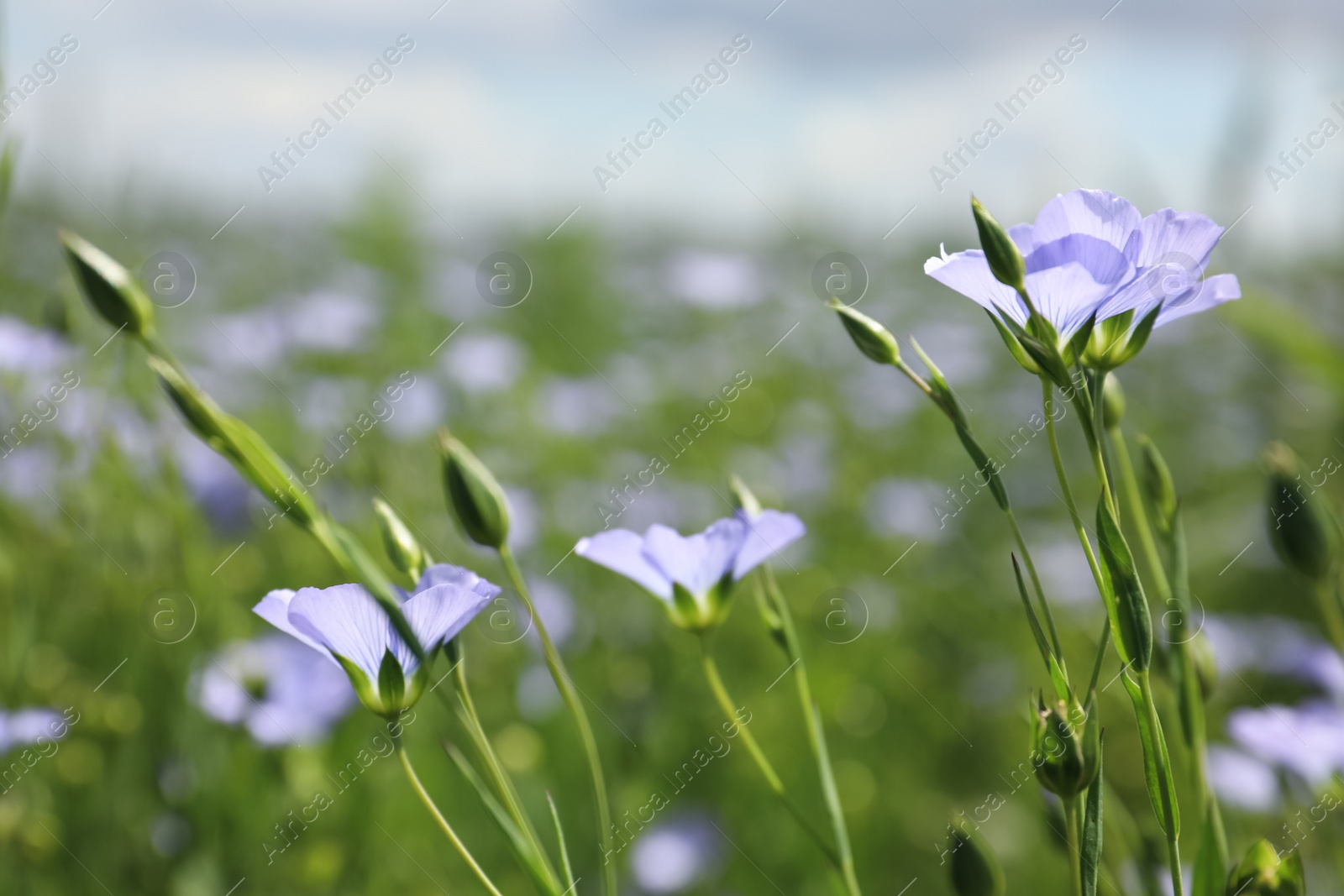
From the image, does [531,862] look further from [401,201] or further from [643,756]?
[401,201]

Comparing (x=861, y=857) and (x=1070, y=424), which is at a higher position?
(x=861, y=857)

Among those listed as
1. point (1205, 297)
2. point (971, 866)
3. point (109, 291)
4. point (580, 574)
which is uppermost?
point (109, 291)

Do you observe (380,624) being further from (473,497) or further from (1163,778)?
(1163,778)

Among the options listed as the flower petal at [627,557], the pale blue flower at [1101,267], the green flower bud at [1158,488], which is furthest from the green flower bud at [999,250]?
the flower petal at [627,557]

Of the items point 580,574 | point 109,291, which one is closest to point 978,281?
point 109,291

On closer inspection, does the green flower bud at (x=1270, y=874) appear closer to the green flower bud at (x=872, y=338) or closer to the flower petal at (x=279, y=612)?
the green flower bud at (x=872, y=338)

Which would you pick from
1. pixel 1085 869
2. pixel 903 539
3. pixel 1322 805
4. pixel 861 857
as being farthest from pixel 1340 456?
pixel 1085 869
